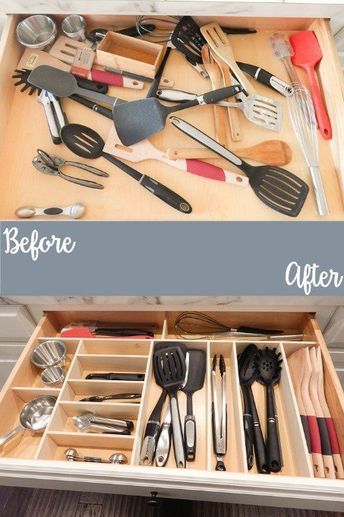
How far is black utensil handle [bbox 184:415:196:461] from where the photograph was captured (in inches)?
30.0

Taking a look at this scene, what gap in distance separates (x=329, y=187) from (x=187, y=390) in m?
0.50

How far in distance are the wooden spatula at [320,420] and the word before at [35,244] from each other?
0.52m

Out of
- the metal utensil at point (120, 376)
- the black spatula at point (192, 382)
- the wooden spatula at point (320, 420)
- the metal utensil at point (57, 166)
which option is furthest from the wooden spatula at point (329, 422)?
the metal utensil at point (57, 166)

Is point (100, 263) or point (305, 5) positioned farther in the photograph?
point (305, 5)

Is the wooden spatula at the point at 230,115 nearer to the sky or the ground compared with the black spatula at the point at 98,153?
nearer to the sky

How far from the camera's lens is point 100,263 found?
74 centimetres

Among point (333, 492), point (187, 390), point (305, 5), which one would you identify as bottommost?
point (333, 492)

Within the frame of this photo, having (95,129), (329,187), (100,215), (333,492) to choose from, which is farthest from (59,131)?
(333,492)

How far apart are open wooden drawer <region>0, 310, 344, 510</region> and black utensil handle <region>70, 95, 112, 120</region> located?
43 cm

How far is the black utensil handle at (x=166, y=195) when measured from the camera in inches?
30.8

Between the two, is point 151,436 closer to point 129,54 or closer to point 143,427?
point 143,427

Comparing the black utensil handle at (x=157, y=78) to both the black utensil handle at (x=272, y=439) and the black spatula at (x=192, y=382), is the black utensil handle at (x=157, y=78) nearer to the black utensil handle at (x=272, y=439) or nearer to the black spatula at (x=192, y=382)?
the black spatula at (x=192, y=382)

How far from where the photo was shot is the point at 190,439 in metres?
0.77

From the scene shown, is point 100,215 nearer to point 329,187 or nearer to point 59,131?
point 59,131
